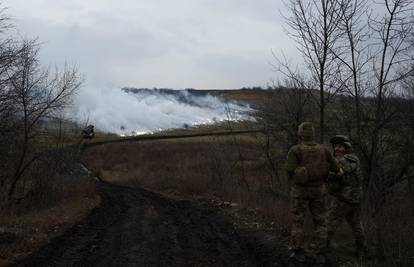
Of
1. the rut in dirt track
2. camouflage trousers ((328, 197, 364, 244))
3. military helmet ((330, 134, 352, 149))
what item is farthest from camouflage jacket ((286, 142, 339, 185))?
the rut in dirt track

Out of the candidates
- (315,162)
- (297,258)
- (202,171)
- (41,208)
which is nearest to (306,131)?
(315,162)

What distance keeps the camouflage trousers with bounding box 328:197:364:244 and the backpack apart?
2.09ft

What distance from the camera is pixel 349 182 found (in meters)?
8.23

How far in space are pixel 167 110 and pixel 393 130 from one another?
64.6 m

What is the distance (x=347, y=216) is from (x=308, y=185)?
0.89 m

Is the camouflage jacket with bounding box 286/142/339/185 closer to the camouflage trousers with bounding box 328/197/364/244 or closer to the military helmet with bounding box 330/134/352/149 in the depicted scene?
the military helmet with bounding box 330/134/352/149

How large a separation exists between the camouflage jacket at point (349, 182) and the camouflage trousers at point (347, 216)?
0.33 ft

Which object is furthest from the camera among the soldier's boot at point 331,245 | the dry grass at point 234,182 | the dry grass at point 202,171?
the dry grass at point 202,171

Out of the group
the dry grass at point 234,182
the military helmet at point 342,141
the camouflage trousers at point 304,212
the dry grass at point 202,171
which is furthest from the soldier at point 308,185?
the dry grass at point 202,171

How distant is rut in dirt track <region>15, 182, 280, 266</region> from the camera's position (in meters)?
8.45

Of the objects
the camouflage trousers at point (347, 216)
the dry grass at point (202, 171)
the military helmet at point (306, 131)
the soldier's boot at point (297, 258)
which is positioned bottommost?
the dry grass at point (202, 171)

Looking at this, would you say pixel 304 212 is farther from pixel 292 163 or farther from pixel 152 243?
pixel 152 243

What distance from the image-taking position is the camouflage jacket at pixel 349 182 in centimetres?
817

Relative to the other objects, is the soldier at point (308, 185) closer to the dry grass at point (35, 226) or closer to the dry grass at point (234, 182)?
the dry grass at point (234, 182)
